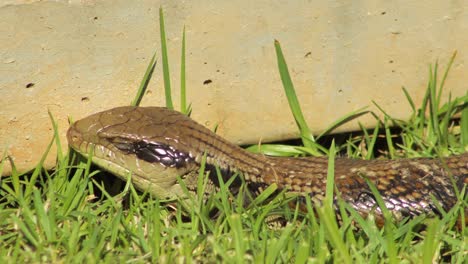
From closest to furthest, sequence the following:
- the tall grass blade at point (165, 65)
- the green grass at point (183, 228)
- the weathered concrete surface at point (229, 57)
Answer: the green grass at point (183, 228) → the weathered concrete surface at point (229, 57) → the tall grass blade at point (165, 65)

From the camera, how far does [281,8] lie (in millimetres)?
5172

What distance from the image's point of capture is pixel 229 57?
5.23 m

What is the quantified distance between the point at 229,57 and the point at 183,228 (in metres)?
1.01

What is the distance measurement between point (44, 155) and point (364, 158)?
1829 mm

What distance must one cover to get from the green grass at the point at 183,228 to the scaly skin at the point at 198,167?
98 mm

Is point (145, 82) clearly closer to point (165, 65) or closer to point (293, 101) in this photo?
point (165, 65)

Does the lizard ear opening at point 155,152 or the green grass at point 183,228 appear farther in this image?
the lizard ear opening at point 155,152

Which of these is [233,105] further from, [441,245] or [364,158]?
[441,245]

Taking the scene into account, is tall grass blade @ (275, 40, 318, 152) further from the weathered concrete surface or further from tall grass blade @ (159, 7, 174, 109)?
tall grass blade @ (159, 7, 174, 109)

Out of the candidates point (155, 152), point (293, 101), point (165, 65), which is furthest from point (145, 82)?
point (293, 101)

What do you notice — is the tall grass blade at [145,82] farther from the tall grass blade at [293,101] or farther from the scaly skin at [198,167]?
the tall grass blade at [293,101]

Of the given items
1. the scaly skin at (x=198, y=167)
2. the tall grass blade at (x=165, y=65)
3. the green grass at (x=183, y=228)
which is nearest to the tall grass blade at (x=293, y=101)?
the green grass at (x=183, y=228)

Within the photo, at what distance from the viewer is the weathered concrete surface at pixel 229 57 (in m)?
4.86

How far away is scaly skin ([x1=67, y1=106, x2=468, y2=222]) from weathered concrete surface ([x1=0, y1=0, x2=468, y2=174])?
0.21 meters
